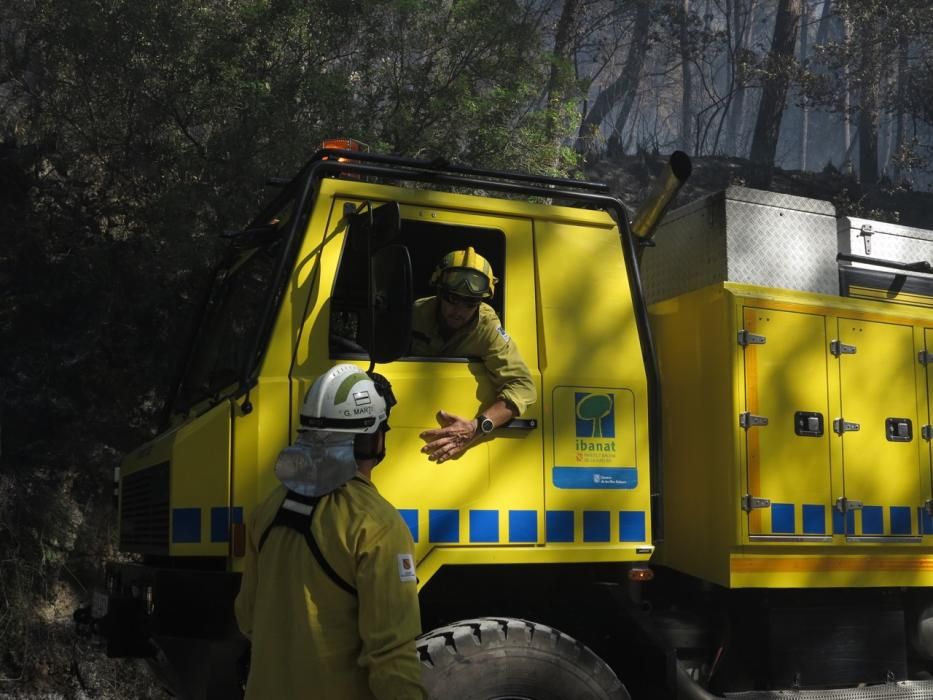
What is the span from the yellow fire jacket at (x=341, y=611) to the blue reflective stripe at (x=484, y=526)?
1487 millimetres

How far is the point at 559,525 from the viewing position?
445 cm

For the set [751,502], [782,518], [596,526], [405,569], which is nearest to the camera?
[405,569]

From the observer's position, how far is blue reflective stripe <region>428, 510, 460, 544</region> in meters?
4.22

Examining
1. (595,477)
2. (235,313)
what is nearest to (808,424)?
(595,477)

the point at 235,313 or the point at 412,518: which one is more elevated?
the point at 235,313

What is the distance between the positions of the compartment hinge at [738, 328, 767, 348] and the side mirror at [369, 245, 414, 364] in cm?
185

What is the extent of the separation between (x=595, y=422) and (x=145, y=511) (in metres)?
2.05

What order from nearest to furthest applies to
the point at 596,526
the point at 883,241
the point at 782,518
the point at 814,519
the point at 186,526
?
the point at 186,526
the point at 596,526
the point at 782,518
the point at 814,519
the point at 883,241

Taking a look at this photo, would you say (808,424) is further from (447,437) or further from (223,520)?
(223,520)

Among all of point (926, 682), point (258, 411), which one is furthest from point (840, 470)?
point (258, 411)

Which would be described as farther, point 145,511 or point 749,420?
point 749,420

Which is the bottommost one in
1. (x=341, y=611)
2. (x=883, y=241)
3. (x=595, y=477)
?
(x=341, y=611)

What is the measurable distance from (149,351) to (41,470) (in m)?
1.57

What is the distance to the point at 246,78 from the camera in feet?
32.6
